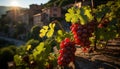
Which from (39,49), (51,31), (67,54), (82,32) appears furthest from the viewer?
(51,31)

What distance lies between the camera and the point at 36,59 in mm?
3432

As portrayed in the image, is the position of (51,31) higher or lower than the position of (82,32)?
lower

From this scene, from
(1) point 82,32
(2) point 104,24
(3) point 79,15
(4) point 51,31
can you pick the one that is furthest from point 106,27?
(4) point 51,31

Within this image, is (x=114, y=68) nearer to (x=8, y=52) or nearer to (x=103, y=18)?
(x=103, y=18)

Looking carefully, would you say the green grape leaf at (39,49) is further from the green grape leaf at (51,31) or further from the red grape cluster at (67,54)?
the red grape cluster at (67,54)

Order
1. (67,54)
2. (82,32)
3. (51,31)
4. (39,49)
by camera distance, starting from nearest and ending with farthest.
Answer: (67,54)
(82,32)
(39,49)
(51,31)

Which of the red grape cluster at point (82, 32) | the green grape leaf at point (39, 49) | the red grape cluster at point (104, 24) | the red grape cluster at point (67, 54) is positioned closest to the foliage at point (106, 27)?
the red grape cluster at point (104, 24)

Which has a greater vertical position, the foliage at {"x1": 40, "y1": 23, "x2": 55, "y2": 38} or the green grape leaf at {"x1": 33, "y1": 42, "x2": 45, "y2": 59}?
the foliage at {"x1": 40, "y1": 23, "x2": 55, "y2": 38}

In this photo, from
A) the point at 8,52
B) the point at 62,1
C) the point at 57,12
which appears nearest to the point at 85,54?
the point at 8,52

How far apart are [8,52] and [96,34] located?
23.3 metres

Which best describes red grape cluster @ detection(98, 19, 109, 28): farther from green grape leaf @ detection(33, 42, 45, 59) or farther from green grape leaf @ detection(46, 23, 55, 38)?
green grape leaf @ detection(33, 42, 45, 59)

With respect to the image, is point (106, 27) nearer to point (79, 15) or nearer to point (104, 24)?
point (104, 24)

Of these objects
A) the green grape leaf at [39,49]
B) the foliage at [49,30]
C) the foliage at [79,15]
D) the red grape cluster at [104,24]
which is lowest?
the green grape leaf at [39,49]

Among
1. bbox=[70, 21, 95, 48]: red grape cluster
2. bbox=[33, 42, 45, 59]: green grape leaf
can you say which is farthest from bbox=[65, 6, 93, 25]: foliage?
bbox=[33, 42, 45, 59]: green grape leaf
